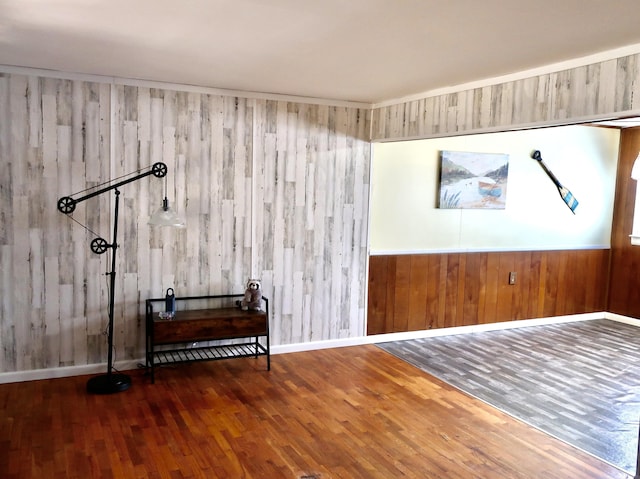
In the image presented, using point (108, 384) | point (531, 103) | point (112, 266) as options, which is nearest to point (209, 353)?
point (108, 384)

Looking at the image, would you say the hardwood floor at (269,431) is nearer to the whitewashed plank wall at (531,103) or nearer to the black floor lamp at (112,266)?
the black floor lamp at (112,266)

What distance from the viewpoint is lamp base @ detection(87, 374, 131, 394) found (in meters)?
3.91

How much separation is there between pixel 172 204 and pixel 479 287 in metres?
3.32

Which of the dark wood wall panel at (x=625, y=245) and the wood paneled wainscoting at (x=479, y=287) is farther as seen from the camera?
the dark wood wall panel at (x=625, y=245)

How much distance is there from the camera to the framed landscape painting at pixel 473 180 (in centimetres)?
560

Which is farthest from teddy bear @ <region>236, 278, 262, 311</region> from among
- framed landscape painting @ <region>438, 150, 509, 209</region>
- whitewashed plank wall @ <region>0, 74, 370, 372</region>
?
framed landscape painting @ <region>438, 150, 509, 209</region>

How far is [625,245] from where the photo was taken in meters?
6.54

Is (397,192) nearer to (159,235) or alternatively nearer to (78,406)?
(159,235)

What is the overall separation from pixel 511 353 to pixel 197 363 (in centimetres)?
284

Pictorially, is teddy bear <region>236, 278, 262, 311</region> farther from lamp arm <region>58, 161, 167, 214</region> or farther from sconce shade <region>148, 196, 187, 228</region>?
lamp arm <region>58, 161, 167, 214</region>

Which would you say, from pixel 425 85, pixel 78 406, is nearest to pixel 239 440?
pixel 78 406

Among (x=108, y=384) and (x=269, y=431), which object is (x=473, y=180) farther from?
(x=108, y=384)

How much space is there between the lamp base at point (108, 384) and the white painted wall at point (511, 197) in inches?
99.4

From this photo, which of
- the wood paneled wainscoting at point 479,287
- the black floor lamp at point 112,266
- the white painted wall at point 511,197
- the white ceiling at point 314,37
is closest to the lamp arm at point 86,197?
the black floor lamp at point 112,266
